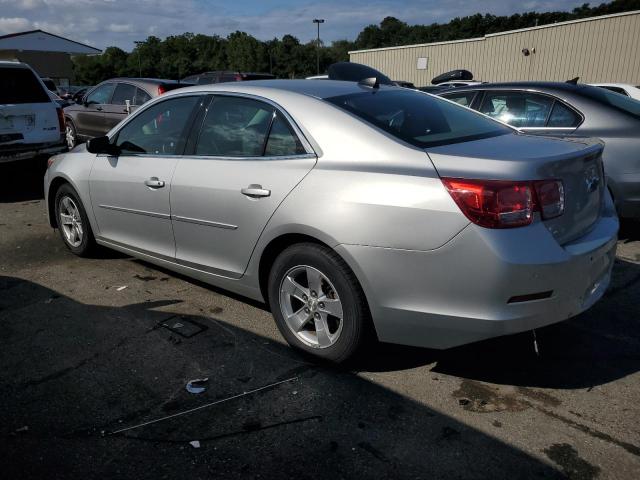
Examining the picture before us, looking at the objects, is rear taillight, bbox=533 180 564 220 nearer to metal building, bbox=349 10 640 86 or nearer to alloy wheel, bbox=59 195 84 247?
alloy wheel, bbox=59 195 84 247

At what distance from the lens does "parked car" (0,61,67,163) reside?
7973mm

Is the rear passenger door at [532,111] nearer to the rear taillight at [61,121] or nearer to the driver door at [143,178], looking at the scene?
the driver door at [143,178]

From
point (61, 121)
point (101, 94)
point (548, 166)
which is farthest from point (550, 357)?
point (101, 94)

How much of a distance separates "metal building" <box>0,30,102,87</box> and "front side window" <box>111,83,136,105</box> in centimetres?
4122

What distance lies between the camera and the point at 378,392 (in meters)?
3.01

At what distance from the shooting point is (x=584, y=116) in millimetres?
5555

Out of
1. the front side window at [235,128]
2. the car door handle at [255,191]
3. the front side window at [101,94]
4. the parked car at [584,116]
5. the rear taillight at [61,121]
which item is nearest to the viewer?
the car door handle at [255,191]

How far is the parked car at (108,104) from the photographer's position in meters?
10.4

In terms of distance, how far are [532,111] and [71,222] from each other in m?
4.89

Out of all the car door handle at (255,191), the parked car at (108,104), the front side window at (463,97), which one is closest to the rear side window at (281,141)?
the car door handle at (255,191)

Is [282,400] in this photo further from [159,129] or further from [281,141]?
[159,129]

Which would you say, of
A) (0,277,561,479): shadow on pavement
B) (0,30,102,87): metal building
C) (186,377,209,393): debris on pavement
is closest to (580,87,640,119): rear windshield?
(0,277,561,479): shadow on pavement

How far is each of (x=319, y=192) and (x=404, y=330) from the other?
34.4 inches

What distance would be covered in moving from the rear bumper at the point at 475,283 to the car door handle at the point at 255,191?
2.16 ft
